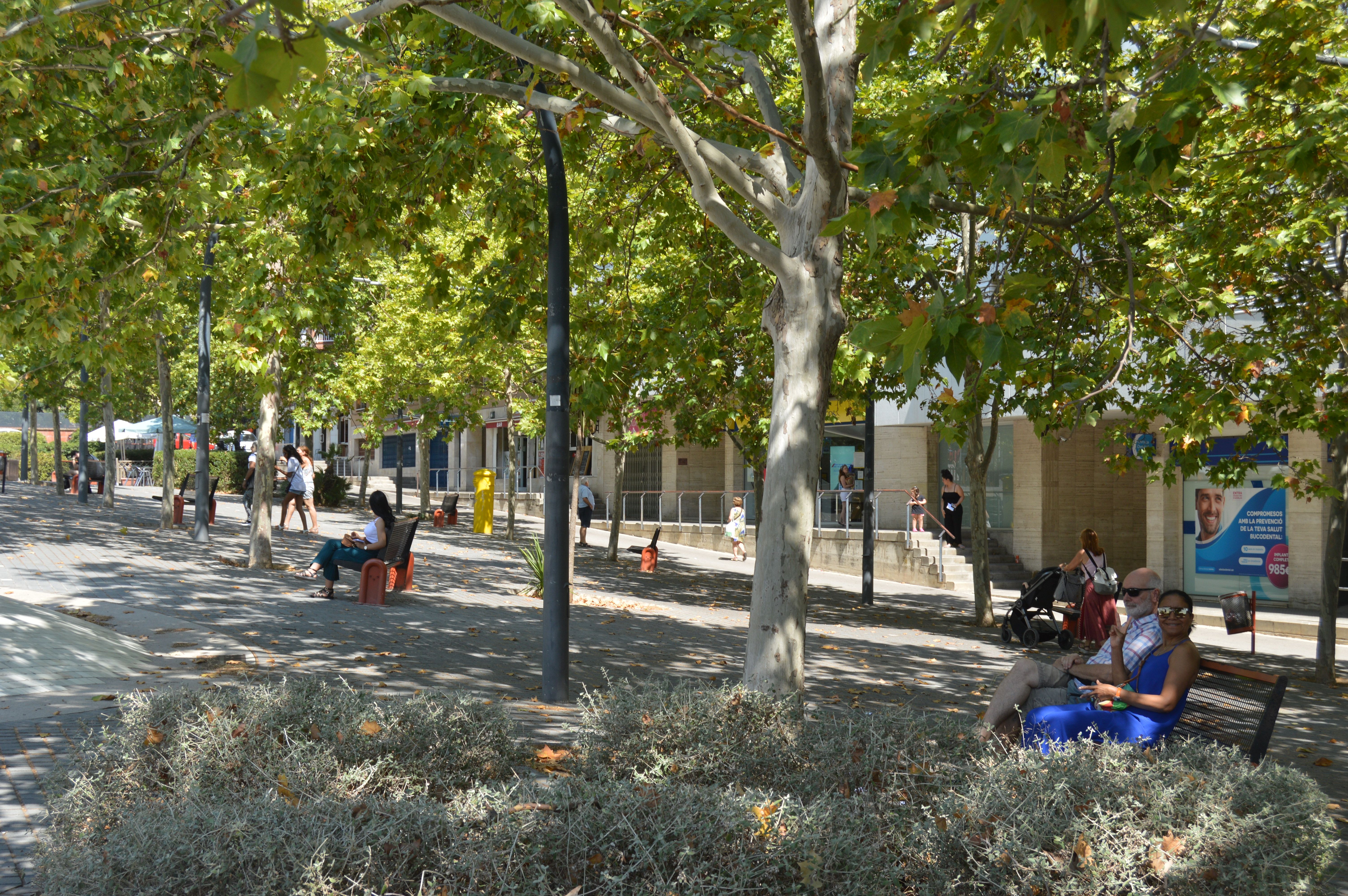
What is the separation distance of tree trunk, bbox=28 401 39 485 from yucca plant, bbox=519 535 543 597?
39.2 m

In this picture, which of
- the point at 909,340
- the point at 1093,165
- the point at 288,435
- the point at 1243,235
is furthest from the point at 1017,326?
the point at 288,435

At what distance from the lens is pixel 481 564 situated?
19.5 m

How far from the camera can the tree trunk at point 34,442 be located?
157ft

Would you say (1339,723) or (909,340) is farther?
(1339,723)

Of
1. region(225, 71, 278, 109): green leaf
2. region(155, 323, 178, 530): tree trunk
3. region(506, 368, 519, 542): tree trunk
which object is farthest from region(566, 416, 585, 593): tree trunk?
region(225, 71, 278, 109): green leaf

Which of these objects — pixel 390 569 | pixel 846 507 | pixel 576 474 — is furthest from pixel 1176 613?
pixel 846 507

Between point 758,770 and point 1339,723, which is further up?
point 758,770

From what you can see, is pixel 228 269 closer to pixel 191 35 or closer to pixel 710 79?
pixel 191 35

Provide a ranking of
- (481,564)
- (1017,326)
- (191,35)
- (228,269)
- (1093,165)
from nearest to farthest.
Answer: (1017,326), (1093,165), (191,35), (228,269), (481,564)

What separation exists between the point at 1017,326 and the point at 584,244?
245 inches

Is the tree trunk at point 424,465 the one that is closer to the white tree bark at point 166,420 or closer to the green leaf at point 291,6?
the white tree bark at point 166,420

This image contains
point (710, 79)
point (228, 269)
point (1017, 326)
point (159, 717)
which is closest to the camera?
point (1017, 326)

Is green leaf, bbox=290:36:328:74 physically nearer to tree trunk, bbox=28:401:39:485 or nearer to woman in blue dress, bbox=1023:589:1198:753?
woman in blue dress, bbox=1023:589:1198:753

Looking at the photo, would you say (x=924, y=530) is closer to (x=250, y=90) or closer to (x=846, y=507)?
(x=846, y=507)
